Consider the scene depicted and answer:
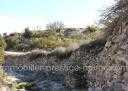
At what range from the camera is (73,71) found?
1681cm

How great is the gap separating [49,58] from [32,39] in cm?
792

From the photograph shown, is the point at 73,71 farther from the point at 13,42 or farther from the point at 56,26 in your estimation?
the point at 13,42

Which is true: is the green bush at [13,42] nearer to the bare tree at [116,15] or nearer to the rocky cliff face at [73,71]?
the rocky cliff face at [73,71]

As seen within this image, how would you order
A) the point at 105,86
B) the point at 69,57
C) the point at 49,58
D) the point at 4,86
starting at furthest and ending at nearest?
1. the point at 49,58
2. the point at 69,57
3. the point at 105,86
4. the point at 4,86

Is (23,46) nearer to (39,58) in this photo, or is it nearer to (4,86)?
(39,58)

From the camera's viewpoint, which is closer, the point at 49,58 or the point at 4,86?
the point at 4,86

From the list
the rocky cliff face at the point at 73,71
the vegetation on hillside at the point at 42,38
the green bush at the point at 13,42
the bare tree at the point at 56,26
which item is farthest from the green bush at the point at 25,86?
the bare tree at the point at 56,26

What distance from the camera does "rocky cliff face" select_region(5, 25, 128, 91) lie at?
12.8 meters

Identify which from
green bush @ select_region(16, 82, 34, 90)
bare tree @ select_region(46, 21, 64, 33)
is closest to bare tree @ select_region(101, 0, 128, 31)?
green bush @ select_region(16, 82, 34, 90)

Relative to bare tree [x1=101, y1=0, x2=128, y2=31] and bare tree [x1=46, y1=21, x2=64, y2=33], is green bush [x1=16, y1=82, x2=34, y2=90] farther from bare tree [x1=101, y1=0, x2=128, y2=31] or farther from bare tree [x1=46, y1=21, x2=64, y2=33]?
bare tree [x1=46, y1=21, x2=64, y2=33]

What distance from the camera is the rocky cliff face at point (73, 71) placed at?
41.9ft

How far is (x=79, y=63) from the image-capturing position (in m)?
16.9

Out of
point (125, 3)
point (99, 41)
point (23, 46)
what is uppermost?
point (125, 3)

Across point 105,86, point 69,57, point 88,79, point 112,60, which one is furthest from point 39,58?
point 112,60
